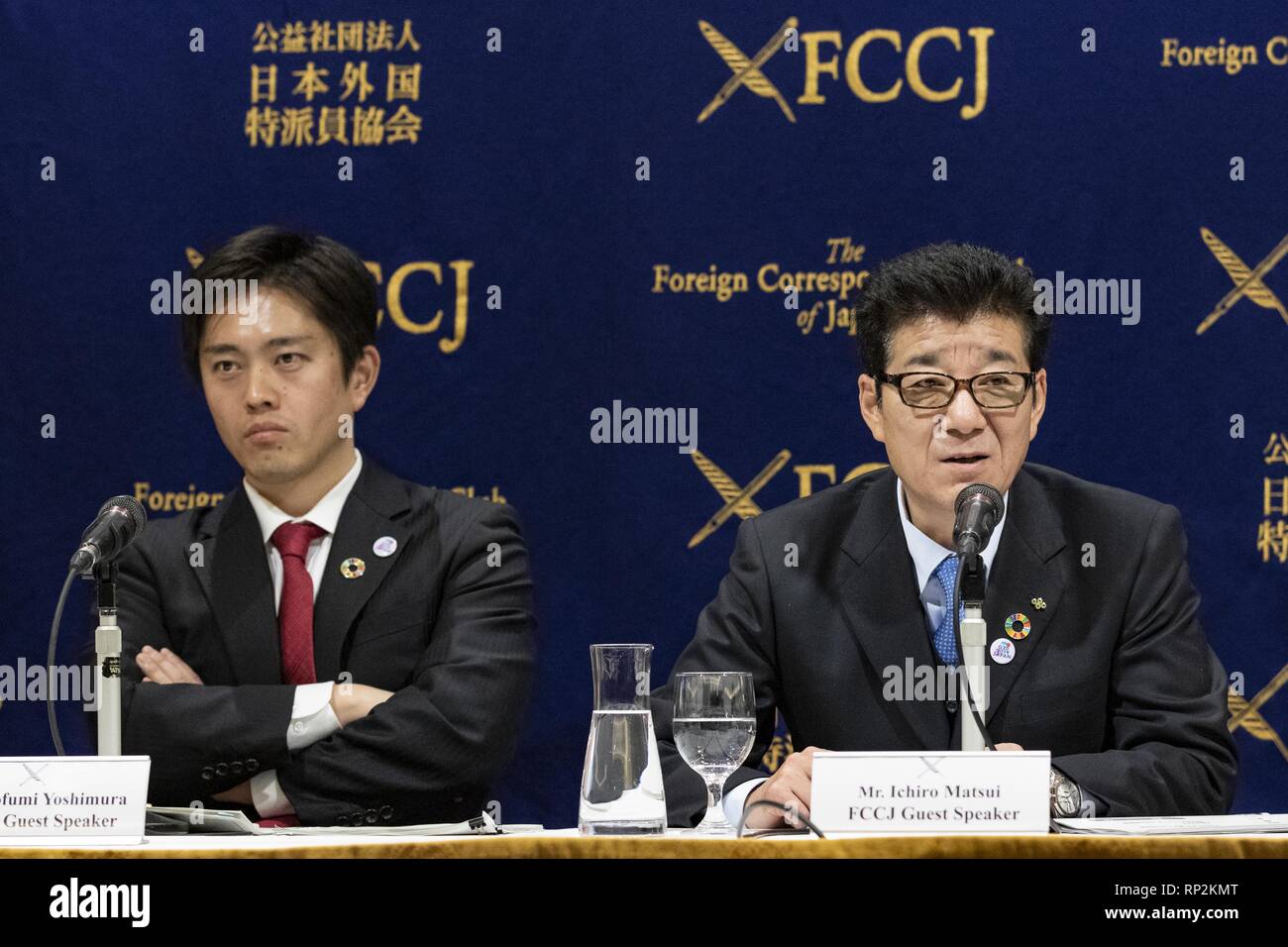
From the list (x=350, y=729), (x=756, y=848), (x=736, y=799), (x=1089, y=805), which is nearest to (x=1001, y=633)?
(x=1089, y=805)

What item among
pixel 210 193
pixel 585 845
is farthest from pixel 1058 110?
pixel 585 845

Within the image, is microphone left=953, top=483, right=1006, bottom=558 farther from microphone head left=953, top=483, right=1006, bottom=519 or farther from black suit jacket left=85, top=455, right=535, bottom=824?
black suit jacket left=85, top=455, right=535, bottom=824

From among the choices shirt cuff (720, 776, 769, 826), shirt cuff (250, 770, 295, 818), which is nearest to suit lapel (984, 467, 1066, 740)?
shirt cuff (720, 776, 769, 826)

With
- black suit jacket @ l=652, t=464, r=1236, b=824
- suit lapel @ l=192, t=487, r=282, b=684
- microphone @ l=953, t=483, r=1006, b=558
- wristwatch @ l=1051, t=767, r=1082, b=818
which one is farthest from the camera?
suit lapel @ l=192, t=487, r=282, b=684

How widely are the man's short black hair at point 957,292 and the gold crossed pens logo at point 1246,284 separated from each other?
0.64 m

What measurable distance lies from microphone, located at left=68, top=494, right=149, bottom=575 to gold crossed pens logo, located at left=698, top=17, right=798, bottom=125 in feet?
5.38

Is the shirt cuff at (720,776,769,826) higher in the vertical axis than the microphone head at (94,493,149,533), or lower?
lower

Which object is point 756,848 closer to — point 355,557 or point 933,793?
point 933,793

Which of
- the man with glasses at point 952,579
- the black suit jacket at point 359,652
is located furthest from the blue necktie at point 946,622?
the black suit jacket at point 359,652

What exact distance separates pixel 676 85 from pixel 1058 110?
813 mm

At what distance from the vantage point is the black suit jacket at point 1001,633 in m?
2.53

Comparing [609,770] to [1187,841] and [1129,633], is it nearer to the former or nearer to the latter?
[1187,841]

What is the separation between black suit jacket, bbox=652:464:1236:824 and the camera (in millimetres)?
2527

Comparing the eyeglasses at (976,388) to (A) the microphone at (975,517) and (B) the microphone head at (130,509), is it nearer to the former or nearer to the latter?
(A) the microphone at (975,517)
